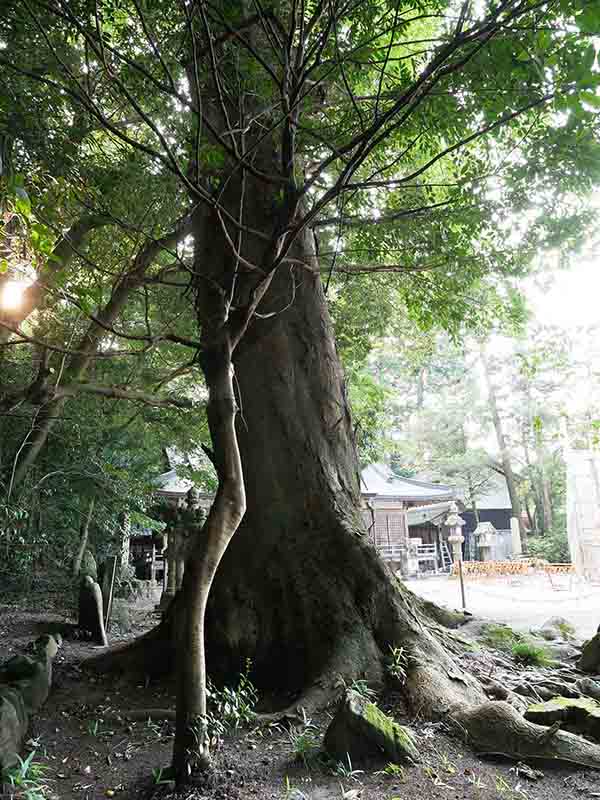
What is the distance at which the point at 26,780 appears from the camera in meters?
2.57

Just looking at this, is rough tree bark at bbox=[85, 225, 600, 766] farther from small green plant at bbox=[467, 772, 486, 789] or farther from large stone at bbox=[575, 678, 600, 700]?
large stone at bbox=[575, 678, 600, 700]

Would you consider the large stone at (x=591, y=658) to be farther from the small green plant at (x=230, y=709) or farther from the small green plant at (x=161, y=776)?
the small green plant at (x=161, y=776)

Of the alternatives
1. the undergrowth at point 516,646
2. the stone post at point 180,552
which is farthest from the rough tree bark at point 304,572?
the stone post at point 180,552

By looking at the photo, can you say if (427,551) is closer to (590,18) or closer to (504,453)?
(504,453)

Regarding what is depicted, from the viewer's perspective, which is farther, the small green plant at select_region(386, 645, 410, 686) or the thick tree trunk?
the small green plant at select_region(386, 645, 410, 686)

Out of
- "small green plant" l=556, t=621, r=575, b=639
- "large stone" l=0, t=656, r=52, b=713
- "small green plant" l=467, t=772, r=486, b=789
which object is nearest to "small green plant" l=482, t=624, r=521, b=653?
"small green plant" l=556, t=621, r=575, b=639

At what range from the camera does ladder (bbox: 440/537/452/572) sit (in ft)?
81.9

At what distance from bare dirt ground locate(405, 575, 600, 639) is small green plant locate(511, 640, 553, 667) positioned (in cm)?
294

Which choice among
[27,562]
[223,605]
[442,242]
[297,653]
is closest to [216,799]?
[297,653]

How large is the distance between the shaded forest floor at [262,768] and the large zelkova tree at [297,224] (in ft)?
0.62

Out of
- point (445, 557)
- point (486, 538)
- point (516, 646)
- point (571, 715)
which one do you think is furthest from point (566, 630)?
point (445, 557)

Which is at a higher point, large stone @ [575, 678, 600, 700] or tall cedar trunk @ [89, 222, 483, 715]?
tall cedar trunk @ [89, 222, 483, 715]

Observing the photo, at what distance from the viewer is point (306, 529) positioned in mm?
4059

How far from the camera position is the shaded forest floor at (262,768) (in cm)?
244
